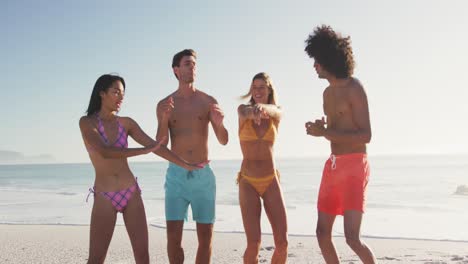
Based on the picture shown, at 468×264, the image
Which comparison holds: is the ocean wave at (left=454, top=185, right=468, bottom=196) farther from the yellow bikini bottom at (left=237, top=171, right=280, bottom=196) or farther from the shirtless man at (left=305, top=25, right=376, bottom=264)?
the shirtless man at (left=305, top=25, right=376, bottom=264)

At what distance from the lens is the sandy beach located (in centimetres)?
739

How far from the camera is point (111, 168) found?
14.1 feet

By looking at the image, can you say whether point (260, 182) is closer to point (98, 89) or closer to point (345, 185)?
point (345, 185)

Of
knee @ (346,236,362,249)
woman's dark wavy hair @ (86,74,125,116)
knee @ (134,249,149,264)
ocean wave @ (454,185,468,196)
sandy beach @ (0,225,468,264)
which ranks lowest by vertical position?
ocean wave @ (454,185,468,196)

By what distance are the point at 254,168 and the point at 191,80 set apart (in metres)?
1.22

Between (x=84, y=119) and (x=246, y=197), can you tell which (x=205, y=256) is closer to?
(x=246, y=197)

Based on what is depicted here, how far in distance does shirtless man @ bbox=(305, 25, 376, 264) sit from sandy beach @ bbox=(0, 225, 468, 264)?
3.03 meters

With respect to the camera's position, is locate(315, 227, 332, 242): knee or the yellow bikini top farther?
the yellow bikini top

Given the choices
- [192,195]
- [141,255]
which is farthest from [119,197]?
[192,195]

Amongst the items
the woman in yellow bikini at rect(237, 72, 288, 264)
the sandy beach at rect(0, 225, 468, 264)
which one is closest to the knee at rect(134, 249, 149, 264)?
the woman in yellow bikini at rect(237, 72, 288, 264)

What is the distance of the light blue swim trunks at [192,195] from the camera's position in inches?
195

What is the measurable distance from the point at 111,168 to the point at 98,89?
750mm

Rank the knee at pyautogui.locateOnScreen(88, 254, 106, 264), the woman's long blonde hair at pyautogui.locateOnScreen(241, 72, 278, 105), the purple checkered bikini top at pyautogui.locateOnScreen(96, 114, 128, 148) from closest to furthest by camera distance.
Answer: the knee at pyautogui.locateOnScreen(88, 254, 106, 264)
the purple checkered bikini top at pyautogui.locateOnScreen(96, 114, 128, 148)
the woman's long blonde hair at pyautogui.locateOnScreen(241, 72, 278, 105)

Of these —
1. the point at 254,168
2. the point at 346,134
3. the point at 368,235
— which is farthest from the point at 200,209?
the point at 368,235
